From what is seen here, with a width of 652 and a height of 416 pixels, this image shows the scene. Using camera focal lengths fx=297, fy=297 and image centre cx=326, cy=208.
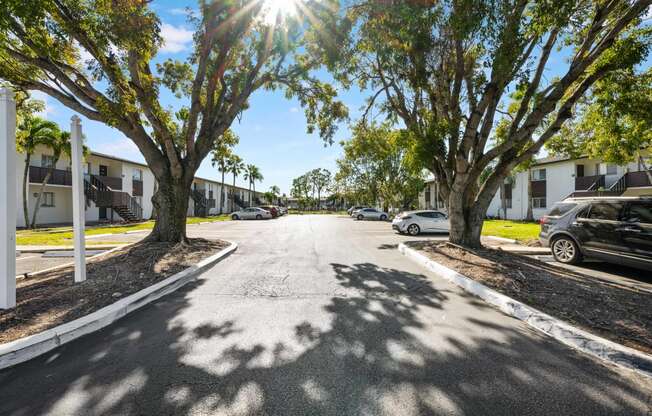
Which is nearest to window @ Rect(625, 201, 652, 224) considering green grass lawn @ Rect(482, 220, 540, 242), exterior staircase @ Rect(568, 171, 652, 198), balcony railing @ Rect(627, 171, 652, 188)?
green grass lawn @ Rect(482, 220, 540, 242)

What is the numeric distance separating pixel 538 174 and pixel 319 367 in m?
34.5

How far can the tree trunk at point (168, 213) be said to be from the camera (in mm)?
9641

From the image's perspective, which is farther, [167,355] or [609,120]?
[609,120]

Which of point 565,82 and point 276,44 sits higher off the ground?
point 276,44

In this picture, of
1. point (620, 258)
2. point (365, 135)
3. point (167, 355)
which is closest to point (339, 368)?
point (167, 355)

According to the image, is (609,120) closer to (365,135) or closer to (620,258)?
(620,258)

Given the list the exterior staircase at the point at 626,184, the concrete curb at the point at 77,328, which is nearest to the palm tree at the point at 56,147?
the concrete curb at the point at 77,328

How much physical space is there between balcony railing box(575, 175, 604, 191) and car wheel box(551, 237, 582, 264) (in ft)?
71.4

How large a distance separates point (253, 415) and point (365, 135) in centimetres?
1356

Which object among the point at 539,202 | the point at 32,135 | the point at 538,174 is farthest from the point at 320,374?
the point at 538,174

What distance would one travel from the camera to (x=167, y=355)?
3109 mm

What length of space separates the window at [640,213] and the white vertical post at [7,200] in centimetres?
1145

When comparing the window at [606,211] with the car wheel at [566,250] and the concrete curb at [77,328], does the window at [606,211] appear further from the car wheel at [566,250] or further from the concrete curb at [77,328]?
the concrete curb at [77,328]

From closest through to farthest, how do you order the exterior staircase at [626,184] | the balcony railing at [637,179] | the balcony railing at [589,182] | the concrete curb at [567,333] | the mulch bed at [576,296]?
the concrete curb at [567,333] → the mulch bed at [576,296] → the balcony railing at [637,179] → the exterior staircase at [626,184] → the balcony railing at [589,182]
